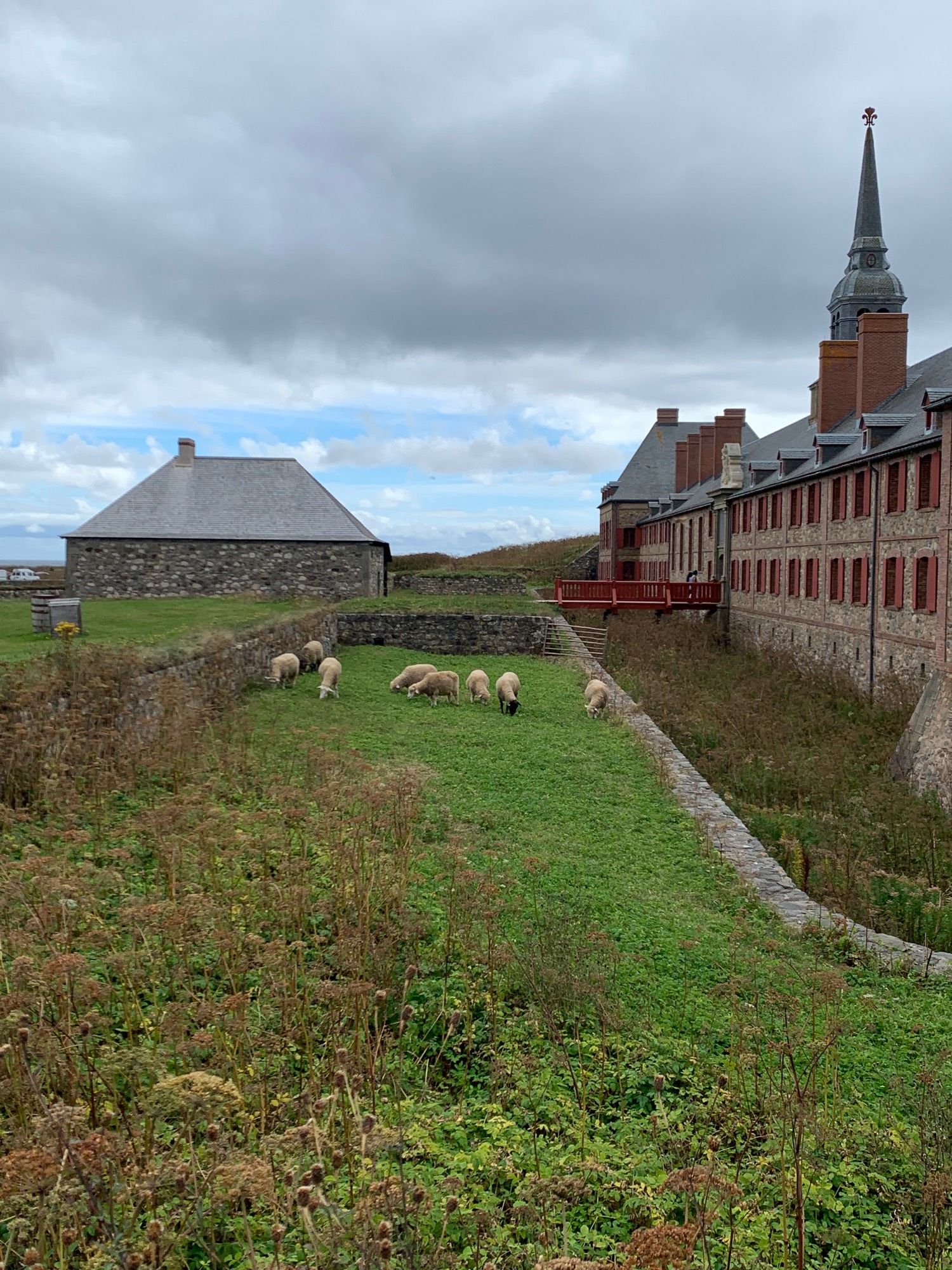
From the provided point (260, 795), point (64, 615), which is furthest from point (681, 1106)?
point (64, 615)

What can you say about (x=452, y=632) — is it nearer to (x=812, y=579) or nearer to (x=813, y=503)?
(x=812, y=579)

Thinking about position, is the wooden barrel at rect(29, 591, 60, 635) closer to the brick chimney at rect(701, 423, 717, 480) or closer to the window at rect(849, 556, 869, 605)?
the window at rect(849, 556, 869, 605)

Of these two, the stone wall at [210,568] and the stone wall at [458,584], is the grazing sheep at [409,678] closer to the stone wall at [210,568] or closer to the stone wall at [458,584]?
the stone wall at [210,568]

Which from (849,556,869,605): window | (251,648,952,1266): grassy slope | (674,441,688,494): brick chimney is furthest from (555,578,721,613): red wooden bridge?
(251,648,952,1266): grassy slope

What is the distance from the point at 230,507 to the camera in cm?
3606

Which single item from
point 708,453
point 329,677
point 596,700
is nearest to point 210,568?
point 329,677

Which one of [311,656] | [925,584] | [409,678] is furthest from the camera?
[925,584]

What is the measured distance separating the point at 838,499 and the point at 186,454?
87.6 ft

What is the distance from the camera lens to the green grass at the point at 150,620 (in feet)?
48.3

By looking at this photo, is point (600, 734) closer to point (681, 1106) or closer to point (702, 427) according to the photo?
point (681, 1106)

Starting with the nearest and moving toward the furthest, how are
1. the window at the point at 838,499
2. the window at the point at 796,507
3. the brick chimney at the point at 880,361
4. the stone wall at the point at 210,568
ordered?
the window at the point at 838,499 → the brick chimney at the point at 880,361 → the window at the point at 796,507 → the stone wall at the point at 210,568

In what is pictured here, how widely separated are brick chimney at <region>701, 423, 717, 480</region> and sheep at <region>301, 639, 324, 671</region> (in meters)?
33.8

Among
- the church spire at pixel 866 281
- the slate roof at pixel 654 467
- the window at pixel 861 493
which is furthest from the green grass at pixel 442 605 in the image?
the slate roof at pixel 654 467

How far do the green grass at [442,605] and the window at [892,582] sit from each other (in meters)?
11.1
